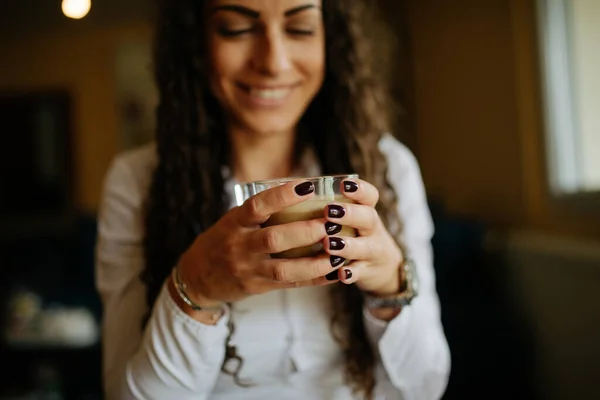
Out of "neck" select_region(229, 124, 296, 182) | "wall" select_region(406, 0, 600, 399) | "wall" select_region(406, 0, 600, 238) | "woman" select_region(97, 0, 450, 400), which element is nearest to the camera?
"woman" select_region(97, 0, 450, 400)

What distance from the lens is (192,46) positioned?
0.98 m

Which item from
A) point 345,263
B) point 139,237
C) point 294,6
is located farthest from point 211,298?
point 294,6

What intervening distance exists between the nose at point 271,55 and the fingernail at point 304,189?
305 millimetres

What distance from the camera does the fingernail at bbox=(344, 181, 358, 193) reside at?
2.13 feet

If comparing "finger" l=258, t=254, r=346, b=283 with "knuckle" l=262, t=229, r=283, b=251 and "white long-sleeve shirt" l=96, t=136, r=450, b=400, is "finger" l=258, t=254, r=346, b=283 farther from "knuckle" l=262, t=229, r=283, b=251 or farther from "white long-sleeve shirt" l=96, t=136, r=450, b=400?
"white long-sleeve shirt" l=96, t=136, r=450, b=400

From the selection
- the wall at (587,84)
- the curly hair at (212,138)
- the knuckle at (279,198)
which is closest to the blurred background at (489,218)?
the wall at (587,84)

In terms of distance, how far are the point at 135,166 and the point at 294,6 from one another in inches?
16.5

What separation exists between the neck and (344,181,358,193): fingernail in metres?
0.36

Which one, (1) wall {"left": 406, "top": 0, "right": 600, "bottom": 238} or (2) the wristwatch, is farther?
(1) wall {"left": 406, "top": 0, "right": 600, "bottom": 238}

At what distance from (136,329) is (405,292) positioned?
439 millimetres

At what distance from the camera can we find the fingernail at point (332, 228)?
2.11 ft

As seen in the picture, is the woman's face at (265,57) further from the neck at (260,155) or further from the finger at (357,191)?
the finger at (357,191)

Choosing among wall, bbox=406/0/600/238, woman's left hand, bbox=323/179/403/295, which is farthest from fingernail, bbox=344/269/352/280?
wall, bbox=406/0/600/238

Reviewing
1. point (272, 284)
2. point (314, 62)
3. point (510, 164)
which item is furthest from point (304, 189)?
point (510, 164)
